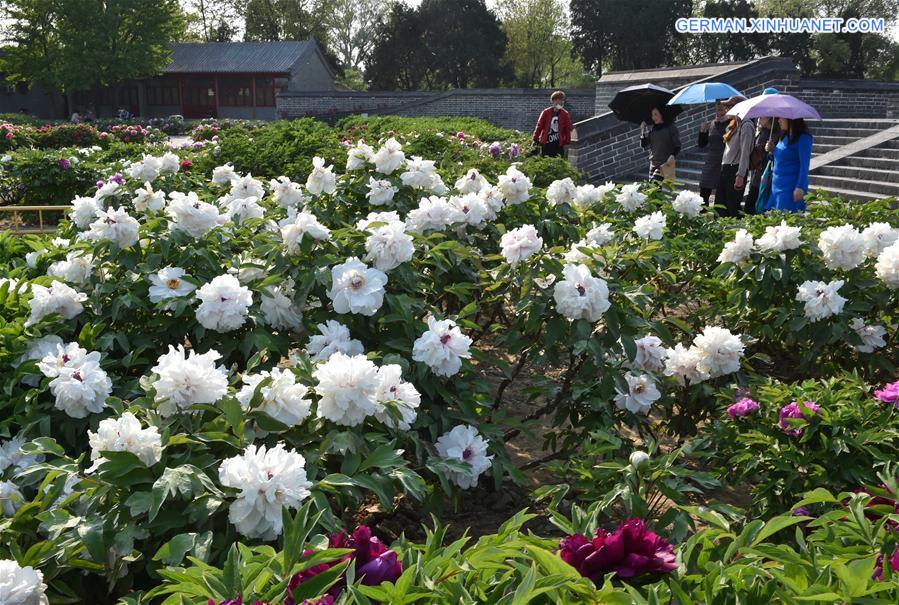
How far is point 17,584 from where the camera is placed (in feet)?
5.52

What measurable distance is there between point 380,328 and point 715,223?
9.60 feet

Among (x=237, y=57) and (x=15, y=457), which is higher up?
(x=237, y=57)

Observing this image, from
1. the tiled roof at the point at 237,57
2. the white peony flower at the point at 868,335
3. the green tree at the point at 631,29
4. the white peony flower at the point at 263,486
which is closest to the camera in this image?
the white peony flower at the point at 263,486

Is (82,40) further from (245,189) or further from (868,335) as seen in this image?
(868,335)

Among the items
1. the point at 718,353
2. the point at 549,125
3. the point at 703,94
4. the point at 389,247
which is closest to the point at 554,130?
the point at 549,125

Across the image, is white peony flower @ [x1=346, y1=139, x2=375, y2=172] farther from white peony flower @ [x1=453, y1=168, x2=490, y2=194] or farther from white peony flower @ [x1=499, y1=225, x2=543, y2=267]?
white peony flower @ [x1=499, y1=225, x2=543, y2=267]

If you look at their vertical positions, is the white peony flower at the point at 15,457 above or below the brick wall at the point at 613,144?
below

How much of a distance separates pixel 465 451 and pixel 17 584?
54.3 inches

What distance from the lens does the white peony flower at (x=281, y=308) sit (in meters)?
2.97

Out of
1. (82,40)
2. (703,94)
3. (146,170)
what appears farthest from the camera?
(82,40)

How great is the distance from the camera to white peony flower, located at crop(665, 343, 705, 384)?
10.8 feet

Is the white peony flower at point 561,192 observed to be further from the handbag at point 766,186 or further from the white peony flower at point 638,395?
the handbag at point 766,186

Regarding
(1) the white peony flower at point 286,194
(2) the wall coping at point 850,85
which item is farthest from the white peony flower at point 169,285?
(2) the wall coping at point 850,85

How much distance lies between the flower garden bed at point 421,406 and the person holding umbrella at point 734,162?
3.95 meters
